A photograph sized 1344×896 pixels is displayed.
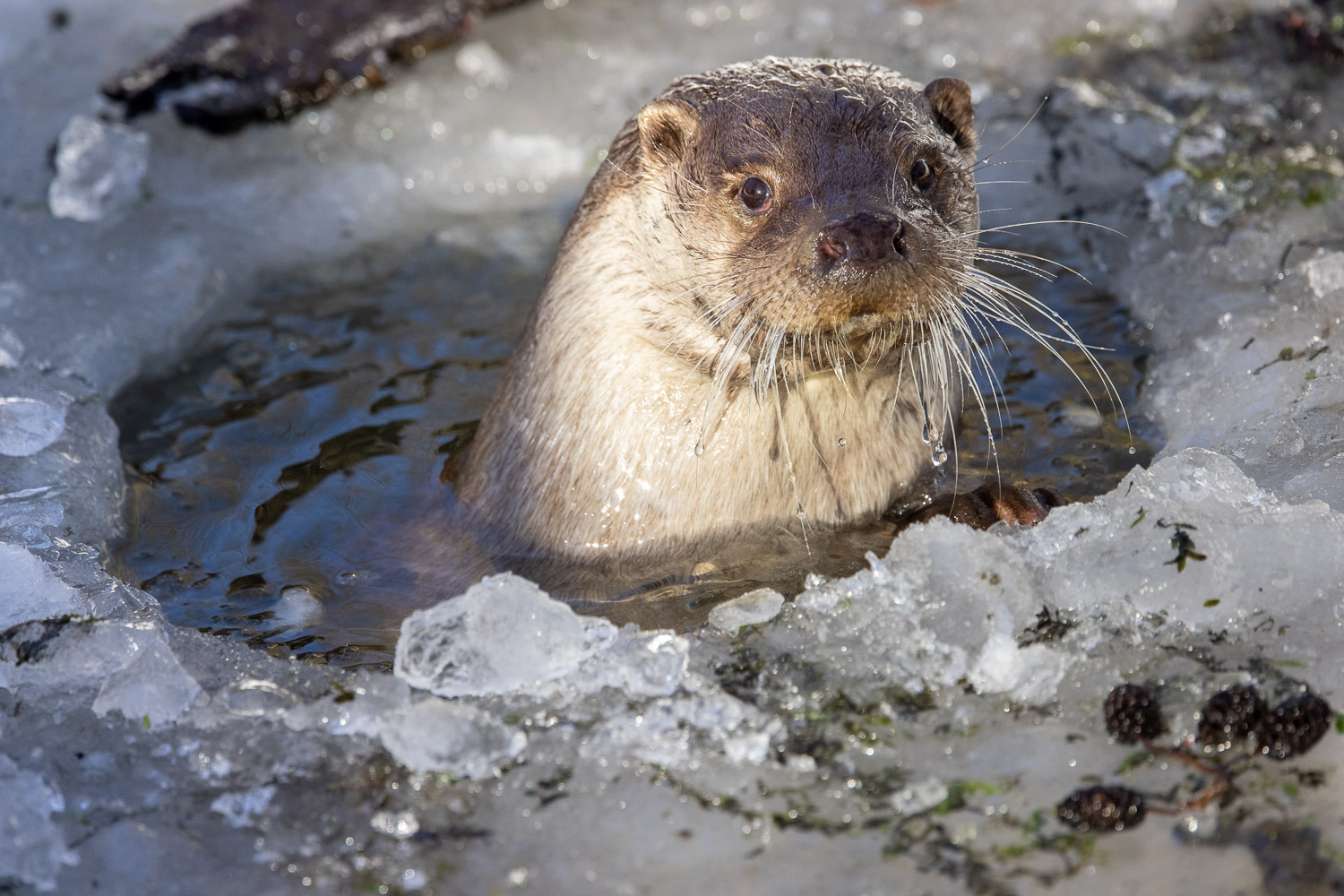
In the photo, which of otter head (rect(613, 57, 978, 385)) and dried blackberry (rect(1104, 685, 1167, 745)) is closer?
dried blackberry (rect(1104, 685, 1167, 745))

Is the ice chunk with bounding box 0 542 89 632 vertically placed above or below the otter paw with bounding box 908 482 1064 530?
below

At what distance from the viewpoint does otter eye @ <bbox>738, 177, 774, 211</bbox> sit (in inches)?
104

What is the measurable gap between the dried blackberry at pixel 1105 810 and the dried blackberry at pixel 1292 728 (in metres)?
0.24

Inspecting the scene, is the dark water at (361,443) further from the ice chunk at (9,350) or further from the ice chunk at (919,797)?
the ice chunk at (919,797)

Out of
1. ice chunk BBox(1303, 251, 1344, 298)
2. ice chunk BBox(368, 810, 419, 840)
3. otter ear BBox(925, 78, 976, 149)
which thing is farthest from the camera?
ice chunk BBox(1303, 251, 1344, 298)

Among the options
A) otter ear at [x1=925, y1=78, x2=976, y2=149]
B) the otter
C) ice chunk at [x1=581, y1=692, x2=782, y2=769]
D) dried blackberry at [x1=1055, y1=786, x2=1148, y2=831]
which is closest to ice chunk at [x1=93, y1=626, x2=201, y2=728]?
ice chunk at [x1=581, y1=692, x2=782, y2=769]

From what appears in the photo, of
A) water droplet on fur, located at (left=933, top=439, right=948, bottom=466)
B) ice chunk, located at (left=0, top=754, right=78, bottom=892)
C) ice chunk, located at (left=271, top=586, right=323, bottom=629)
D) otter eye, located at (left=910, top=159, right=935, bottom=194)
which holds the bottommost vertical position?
ice chunk, located at (left=271, top=586, right=323, bottom=629)

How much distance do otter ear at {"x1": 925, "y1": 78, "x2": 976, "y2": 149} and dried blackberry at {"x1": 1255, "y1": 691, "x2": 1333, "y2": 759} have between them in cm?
148

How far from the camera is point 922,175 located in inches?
107

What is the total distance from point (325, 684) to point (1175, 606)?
60.5 inches

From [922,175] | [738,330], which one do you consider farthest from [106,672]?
[922,175]

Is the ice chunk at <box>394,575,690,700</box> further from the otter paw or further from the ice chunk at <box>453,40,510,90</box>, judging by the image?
the ice chunk at <box>453,40,510,90</box>

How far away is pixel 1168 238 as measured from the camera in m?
4.12

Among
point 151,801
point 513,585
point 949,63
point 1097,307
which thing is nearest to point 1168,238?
point 1097,307
